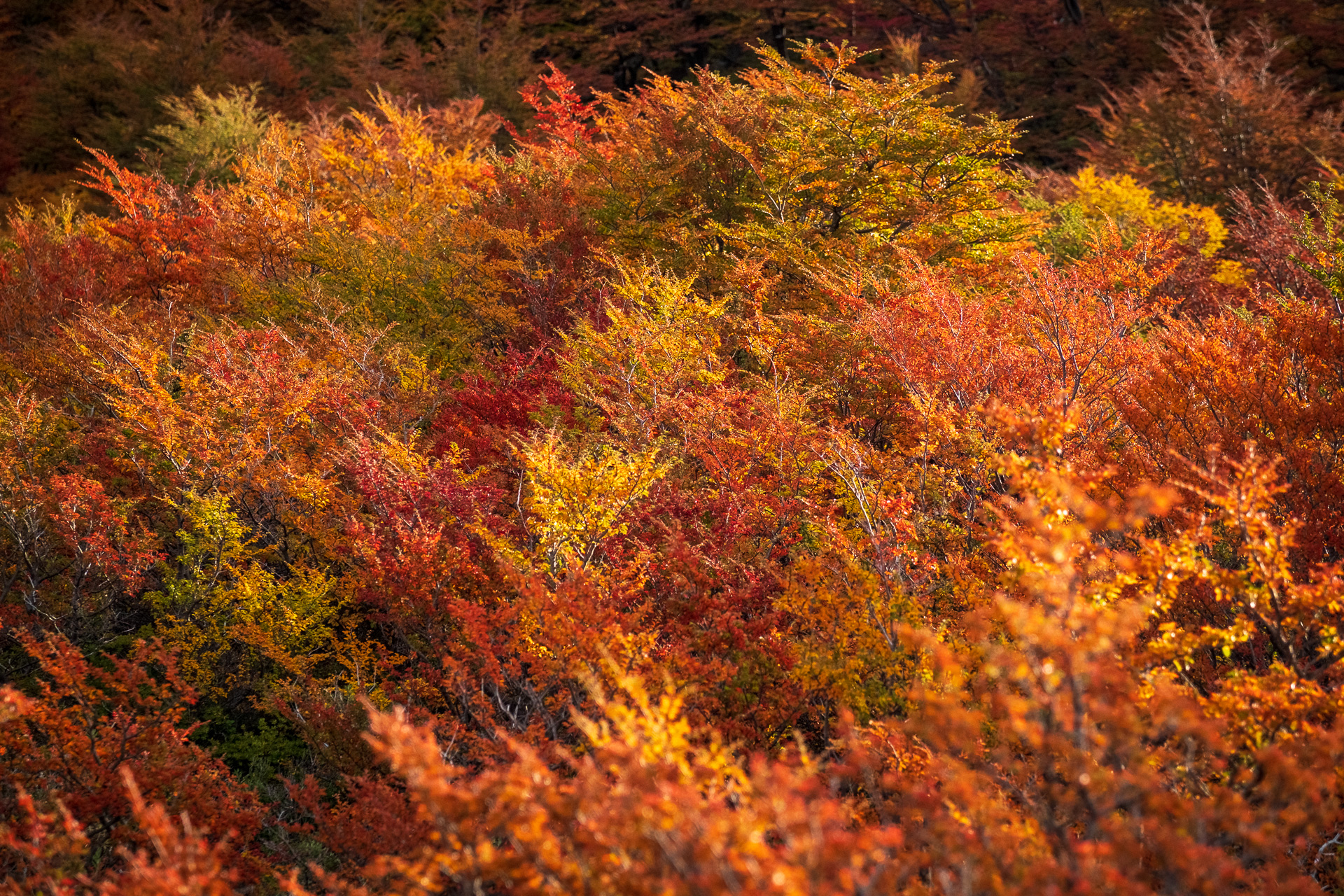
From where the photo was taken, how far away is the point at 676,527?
8.37 m

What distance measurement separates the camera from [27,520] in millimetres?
9000

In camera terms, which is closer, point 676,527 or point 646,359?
point 676,527

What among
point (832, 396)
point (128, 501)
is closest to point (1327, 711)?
point (832, 396)

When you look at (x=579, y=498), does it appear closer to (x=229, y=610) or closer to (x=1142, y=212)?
(x=229, y=610)

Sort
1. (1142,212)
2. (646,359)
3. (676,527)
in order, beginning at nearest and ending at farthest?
1. (676,527)
2. (646,359)
3. (1142,212)

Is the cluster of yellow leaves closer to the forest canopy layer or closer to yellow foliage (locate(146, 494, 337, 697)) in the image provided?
the forest canopy layer

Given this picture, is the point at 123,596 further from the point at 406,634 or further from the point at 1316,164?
the point at 1316,164

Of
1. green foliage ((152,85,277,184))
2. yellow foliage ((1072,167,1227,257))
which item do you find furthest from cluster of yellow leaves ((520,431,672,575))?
green foliage ((152,85,277,184))

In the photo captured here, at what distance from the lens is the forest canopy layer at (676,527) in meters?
3.76

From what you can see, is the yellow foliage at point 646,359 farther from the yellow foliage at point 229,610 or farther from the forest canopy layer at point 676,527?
the yellow foliage at point 229,610

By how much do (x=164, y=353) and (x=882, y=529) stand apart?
9.30m

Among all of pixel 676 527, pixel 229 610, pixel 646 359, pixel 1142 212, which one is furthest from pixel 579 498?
pixel 1142 212

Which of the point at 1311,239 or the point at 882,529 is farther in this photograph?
the point at 1311,239

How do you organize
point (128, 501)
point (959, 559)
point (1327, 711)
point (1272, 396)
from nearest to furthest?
point (1327, 711)
point (959, 559)
point (1272, 396)
point (128, 501)
